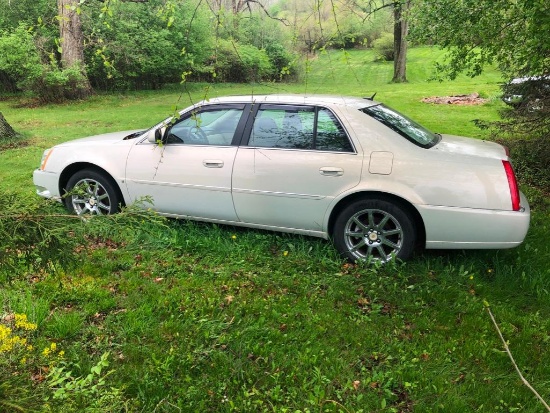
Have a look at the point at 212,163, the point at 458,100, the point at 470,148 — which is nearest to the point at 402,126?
the point at 470,148

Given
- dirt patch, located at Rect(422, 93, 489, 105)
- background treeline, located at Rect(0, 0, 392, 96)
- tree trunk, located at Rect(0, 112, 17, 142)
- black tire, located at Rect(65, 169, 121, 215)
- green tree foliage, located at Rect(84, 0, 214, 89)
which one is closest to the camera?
black tire, located at Rect(65, 169, 121, 215)

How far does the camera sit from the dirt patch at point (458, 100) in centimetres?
1605

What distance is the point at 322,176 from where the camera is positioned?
4.23 m

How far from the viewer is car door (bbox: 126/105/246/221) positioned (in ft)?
15.1

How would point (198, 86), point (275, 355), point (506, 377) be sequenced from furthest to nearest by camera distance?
1. point (198, 86)
2. point (275, 355)
3. point (506, 377)

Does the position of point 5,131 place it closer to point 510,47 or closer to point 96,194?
point 96,194

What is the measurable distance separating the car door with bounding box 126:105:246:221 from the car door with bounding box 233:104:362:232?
0.18 meters

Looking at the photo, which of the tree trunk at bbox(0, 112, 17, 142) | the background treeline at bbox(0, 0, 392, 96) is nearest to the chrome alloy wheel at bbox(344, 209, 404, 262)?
the tree trunk at bbox(0, 112, 17, 142)

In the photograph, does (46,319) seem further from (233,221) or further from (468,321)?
(468,321)

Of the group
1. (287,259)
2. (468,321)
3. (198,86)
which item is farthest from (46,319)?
(198,86)

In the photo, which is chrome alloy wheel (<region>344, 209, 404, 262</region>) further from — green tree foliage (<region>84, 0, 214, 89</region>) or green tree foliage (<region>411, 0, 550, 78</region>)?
green tree foliage (<region>84, 0, 214, 89</region>)

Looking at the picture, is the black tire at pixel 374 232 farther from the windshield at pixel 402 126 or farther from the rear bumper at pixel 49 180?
the rear bumper at pixel 49 180

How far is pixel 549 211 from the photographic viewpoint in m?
5.59

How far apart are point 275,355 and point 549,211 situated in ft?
14.4
